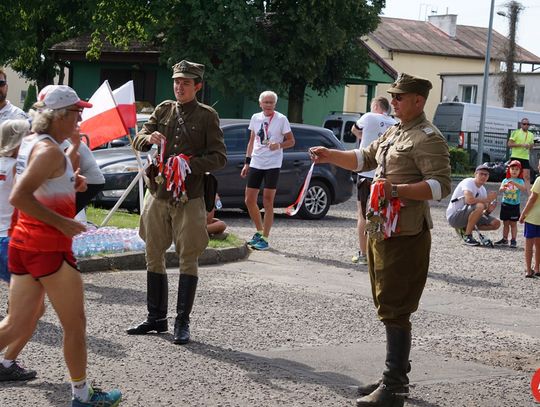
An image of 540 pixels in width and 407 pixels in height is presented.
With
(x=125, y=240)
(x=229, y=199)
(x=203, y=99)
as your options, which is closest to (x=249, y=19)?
(x=203, y=99)

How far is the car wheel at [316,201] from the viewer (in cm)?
1888

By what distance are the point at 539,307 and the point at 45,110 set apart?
6832 millimetres

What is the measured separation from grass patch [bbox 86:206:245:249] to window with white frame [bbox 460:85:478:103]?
51.3m

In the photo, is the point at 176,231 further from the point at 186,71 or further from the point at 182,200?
the point at 186,71

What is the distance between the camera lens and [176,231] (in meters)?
8.09

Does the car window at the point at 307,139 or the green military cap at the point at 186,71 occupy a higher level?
the green military cap at the point at 186,71

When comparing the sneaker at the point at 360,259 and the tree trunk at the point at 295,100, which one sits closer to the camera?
the sneaker at the point at 360,259

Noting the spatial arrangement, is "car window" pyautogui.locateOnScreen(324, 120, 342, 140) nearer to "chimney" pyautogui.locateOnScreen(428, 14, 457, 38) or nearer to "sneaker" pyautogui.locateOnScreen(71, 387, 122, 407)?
"sneaker" pyautogui.locateOnScreen(71, 387, 122, 407)

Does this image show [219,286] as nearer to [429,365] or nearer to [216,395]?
[429,365]

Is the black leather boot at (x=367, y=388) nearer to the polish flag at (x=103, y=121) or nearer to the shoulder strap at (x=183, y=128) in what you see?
the shoulder strap at (x=183, y=128)

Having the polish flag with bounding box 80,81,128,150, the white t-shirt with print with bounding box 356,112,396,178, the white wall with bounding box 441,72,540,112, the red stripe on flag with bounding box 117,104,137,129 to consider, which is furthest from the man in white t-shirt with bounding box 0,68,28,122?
the white wall with bounding box 441,72,540,112

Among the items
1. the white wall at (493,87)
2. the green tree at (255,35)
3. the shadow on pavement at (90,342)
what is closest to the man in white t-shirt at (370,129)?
the shadow on pavement at (90,342)

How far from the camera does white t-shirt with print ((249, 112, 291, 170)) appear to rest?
1405 centimetres

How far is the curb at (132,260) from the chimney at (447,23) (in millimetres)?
67679
